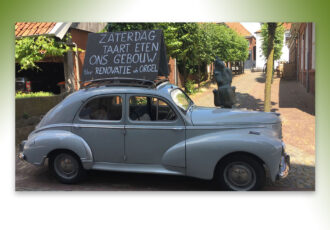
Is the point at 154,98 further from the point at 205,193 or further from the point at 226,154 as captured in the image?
the point at 205,193

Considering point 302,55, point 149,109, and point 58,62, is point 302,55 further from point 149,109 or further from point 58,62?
point 58,62

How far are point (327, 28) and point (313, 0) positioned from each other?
1.53 ft

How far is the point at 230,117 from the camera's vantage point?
3936mm

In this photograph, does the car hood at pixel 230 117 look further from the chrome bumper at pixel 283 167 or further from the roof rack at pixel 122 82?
the roof rack at pixel 122 82

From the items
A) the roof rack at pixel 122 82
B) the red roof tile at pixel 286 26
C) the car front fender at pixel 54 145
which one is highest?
the red roof tile at pixel 286 26

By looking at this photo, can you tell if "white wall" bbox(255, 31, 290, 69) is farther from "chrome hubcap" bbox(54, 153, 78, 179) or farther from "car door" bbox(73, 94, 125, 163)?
"chrome hubcap" bbox(54, 153, 78, 179)

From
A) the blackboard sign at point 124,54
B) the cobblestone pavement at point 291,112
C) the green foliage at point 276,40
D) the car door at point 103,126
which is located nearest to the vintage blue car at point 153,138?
the car door at point 103,126

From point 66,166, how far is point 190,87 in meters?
2.88

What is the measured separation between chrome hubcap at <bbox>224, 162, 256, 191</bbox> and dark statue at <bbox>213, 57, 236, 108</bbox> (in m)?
1.33

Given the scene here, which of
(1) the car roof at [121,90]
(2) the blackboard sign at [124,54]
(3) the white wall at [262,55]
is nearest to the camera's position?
(1) the car roof at [121,90]

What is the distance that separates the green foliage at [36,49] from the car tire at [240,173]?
11.7 feet

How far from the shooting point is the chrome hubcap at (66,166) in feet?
13.5
